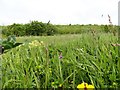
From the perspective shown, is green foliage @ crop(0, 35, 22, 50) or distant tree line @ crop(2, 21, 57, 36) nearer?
green foliage @ crop(0, 35, 22, 50)

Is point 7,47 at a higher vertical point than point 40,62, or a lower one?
higher

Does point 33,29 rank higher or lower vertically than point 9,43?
lower

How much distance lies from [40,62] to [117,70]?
787 mm

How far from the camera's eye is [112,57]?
2.65m

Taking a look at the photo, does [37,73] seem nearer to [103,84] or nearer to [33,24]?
[103,84]

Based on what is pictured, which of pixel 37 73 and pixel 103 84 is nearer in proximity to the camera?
pixel 103 84

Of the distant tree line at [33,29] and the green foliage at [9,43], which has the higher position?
the green foliage at [9,43]

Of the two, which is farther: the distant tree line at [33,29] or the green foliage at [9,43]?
the distant tree line at [33,29]

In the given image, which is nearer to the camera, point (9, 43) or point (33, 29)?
point (9, 43)

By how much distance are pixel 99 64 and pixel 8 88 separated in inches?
29.1

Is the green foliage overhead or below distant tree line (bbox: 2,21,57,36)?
overhead

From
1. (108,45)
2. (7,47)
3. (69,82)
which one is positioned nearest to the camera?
(7,47)

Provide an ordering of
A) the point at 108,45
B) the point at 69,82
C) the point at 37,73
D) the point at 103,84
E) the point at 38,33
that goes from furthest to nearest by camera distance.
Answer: the point at 38,33 < the point at 108,45 < the point at 37,73 < the point at 69,82 < the point at 103,84

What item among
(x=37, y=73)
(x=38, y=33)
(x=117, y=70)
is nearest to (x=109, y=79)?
(x=117, y=70)
